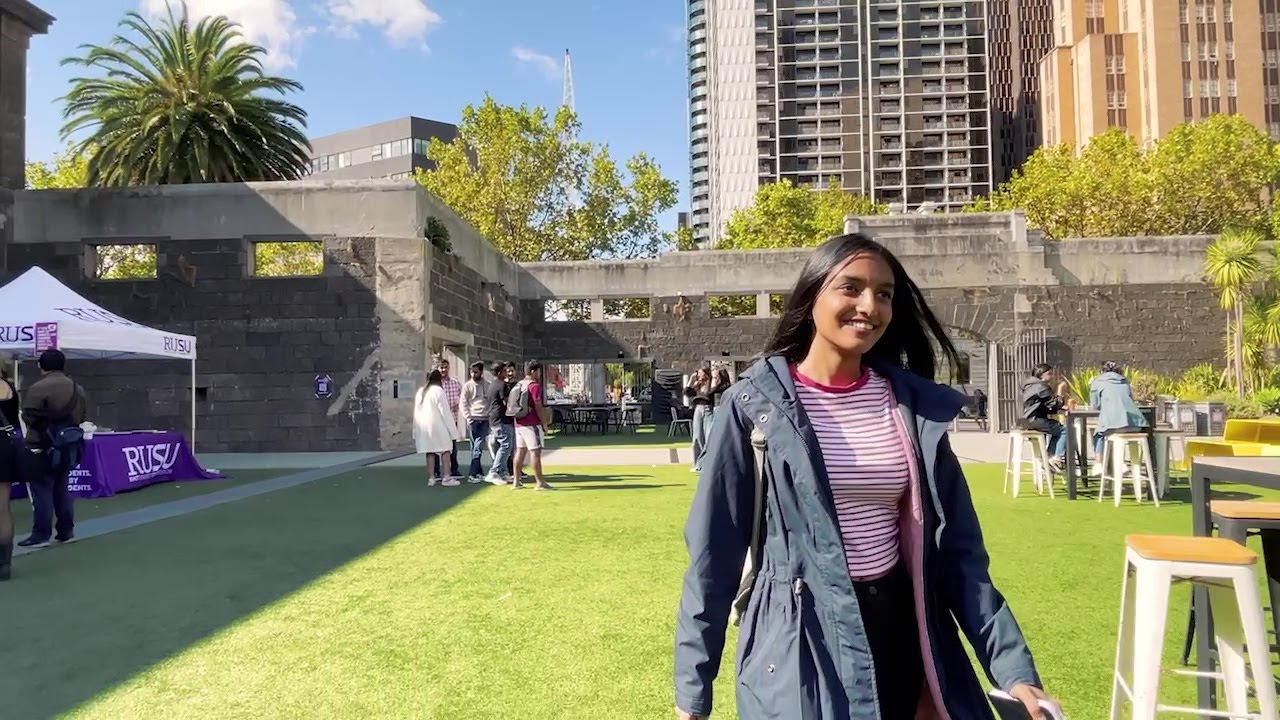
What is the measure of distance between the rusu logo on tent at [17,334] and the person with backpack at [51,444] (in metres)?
3.76

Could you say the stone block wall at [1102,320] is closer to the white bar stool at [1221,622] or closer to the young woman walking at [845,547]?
the white bar stool at [1221,622]

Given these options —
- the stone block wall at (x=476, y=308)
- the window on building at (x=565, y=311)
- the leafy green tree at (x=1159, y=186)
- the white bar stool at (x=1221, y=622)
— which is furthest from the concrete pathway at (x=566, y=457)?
the leafy green tree at (x=1159, y=186)

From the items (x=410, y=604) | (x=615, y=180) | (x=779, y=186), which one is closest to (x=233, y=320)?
(x=410, y=604)

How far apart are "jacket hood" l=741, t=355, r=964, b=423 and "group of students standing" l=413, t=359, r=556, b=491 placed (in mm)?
8382

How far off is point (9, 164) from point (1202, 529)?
21.0m

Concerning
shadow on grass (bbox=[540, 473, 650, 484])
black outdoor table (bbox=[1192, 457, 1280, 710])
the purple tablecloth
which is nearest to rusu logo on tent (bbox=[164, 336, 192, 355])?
the purple tablecloth

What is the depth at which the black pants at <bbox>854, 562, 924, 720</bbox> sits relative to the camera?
1811mm

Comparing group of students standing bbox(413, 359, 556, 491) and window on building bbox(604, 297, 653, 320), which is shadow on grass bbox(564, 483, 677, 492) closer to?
group of students standing bbox(413, 359, 556, 491)

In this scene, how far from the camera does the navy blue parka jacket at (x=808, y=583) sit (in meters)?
1.68

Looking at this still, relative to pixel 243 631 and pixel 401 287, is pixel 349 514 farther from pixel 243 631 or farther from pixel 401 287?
pixel 401 287

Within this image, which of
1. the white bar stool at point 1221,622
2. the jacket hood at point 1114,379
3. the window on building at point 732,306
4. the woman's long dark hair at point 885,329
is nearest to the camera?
the woman's long dark hair at point 885,329

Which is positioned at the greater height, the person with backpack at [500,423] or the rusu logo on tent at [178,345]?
the rusu logo on tent at [178,345]

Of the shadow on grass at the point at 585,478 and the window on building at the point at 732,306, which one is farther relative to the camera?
the window on building at the point at 732,306

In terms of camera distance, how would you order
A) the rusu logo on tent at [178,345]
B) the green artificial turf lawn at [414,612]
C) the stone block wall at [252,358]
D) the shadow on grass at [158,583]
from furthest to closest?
the stone block wall at [252,358] → the rusu logo on tent at [178,345] → the shadow on grass at [158,583] → the green artificial turf lawn at [414,612]
